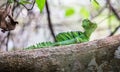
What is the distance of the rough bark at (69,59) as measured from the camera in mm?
731

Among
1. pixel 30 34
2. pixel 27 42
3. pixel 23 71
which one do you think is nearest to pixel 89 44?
pixel 23 71

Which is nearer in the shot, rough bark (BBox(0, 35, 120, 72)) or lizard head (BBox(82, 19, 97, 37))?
rough bark (BBox(0, 35, 120, 72))

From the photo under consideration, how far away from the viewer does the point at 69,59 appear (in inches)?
29.2

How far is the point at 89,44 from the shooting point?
0.75 metres

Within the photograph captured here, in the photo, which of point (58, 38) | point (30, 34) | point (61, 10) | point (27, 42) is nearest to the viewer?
point (58, 38)

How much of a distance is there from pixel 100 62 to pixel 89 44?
0.05 meters

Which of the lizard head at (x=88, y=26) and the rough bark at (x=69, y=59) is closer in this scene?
the rough bark at (x=69, y=59)

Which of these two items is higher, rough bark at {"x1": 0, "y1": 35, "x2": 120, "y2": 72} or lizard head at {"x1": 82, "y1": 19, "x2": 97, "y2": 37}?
lizard head at {"x1": 82, "y1": 19, "x2": 97, "y2": 37}

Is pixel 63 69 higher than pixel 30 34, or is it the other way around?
pixel 63 69

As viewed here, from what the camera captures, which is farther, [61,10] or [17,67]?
[61,10]

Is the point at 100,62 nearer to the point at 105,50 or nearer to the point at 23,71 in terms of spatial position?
the point at 105,50

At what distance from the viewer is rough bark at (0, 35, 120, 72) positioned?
2.40 ft

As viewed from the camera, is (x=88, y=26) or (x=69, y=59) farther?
(x=88, y=26)

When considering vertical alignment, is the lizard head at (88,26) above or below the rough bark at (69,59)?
above
